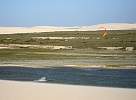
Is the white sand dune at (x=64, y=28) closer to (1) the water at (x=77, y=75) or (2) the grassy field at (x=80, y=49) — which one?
(2) the grassy field at (x=80, y=49)

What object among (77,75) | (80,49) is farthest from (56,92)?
(80,49)

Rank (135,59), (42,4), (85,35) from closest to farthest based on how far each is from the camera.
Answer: (135,59) < (85,35) < (42,4)

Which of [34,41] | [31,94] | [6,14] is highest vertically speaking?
[6,14]

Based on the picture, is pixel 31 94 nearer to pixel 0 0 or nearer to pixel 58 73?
pixel 58 73

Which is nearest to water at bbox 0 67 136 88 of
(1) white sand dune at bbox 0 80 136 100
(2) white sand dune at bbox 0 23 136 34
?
(1) white sand dune at bbox 0 80 136 100

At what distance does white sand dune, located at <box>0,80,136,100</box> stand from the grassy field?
28cm

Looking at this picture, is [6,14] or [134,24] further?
[6,14]

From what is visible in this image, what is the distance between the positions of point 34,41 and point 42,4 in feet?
1.45

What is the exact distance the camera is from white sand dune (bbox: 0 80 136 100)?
3.08 metres

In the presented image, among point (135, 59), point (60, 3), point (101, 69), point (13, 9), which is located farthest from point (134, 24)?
point (13, 9)

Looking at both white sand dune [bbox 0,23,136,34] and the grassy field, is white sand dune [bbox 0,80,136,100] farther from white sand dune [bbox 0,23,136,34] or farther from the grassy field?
white sand dune [bbox 0,23,136,34]

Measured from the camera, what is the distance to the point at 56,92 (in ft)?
10.8

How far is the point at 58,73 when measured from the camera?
3.36 metres

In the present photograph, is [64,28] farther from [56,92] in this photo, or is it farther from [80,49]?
[56,92]
